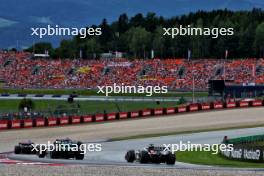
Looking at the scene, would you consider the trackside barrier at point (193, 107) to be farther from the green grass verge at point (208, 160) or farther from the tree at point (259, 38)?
the tree at point (259, 38)

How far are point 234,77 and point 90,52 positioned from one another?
61.7 m

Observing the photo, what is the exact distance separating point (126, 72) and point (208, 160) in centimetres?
8281

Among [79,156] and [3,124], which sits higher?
[3,124]

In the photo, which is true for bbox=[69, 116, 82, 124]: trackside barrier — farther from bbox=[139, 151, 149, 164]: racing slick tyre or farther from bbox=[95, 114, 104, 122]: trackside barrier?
bbox=[139, 151, 149, 164]: racing slick tyre

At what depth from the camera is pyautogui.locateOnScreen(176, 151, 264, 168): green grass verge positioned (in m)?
37.6

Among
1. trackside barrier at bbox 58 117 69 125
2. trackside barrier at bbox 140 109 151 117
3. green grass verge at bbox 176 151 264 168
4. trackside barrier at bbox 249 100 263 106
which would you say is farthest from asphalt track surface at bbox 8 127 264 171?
trackside barrier at bbox 249 100 263 106

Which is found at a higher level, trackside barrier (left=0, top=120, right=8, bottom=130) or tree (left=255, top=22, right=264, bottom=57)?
tree (left=255, top=22, right=264, bottom=57)

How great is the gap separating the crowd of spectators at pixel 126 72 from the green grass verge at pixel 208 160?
207 feet

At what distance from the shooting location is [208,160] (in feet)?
132

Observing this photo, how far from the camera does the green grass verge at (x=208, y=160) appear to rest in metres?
37.6

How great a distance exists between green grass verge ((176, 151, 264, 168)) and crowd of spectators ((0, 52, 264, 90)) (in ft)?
207

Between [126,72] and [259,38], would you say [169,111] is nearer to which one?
[126,72]

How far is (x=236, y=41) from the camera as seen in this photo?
14550cm

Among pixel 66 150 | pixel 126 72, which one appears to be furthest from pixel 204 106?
pixel 126 72
